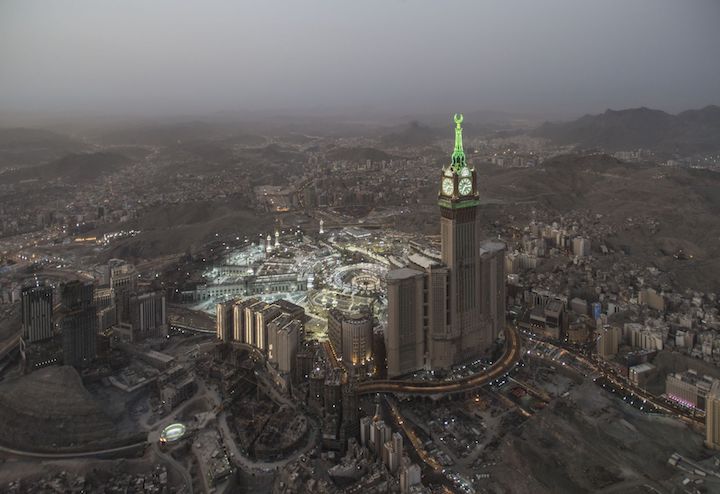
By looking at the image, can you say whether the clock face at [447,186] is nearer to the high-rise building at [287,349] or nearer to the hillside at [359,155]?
the high-rise building at [287,349]

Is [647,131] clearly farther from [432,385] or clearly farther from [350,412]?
[350,412]

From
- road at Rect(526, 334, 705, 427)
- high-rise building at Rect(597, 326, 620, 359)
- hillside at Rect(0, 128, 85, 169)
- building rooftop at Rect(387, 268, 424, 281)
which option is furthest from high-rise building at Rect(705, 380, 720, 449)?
hillside at Rect(0, 128, 85, 169)

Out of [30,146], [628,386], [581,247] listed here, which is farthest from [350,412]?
[30,146]

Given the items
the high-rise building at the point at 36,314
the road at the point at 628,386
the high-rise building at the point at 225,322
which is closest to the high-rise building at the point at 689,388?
the road at the point at 628,386

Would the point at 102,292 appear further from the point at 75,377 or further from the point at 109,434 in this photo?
the point at 109,434

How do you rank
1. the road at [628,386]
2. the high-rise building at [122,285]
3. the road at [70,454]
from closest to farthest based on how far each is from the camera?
the road at [70,454]
the road at [628,386]
the high-rise building at [122,285]

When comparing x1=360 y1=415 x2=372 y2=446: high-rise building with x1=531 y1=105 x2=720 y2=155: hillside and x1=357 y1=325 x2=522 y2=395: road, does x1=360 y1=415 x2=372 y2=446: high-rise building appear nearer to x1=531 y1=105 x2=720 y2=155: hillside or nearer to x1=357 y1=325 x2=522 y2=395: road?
x1=357 y1=325 x2=522 y2=395: road
